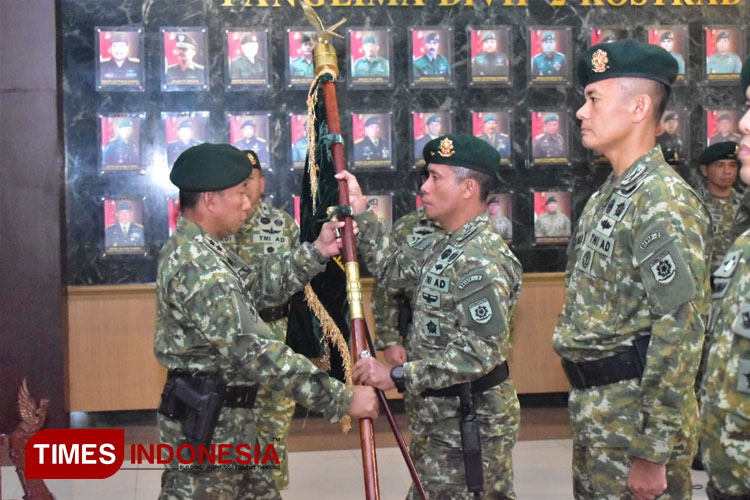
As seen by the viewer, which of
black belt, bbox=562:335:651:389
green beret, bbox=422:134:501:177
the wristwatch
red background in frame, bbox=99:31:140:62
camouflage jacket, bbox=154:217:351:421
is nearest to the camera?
black belt, bbox=562:335:651:389

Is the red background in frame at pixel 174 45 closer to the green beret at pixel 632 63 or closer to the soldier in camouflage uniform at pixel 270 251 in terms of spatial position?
the soldier in camouflage uniform at pixel 270 251

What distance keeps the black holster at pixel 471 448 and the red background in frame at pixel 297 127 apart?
3.59 meters

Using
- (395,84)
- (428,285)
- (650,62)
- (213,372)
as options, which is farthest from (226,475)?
(395,84)

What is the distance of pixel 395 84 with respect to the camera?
632 centimetres

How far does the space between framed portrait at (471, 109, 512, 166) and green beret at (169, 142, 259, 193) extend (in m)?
3.61

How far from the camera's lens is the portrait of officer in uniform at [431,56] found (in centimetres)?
631

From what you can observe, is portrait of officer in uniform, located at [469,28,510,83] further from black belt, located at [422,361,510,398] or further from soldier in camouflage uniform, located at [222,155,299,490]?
black belt, located at [422,361,510,398]

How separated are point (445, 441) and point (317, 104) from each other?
1.30m

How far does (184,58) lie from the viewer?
6.14 m

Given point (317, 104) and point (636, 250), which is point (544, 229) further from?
point (636, 250)

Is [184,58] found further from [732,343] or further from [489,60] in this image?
[732,343]

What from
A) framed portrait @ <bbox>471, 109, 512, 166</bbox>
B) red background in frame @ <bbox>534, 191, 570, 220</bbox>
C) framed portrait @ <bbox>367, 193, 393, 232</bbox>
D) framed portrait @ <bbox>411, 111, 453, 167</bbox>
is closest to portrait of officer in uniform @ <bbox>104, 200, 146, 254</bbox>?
framed portrait @ <bbox>367, 193, 393, 232</bbox>

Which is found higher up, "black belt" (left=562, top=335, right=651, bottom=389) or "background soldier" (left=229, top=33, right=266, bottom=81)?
"background soldier" (left=229, top=33, right=266, bottom=81)

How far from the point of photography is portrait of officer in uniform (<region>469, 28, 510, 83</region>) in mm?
6371
